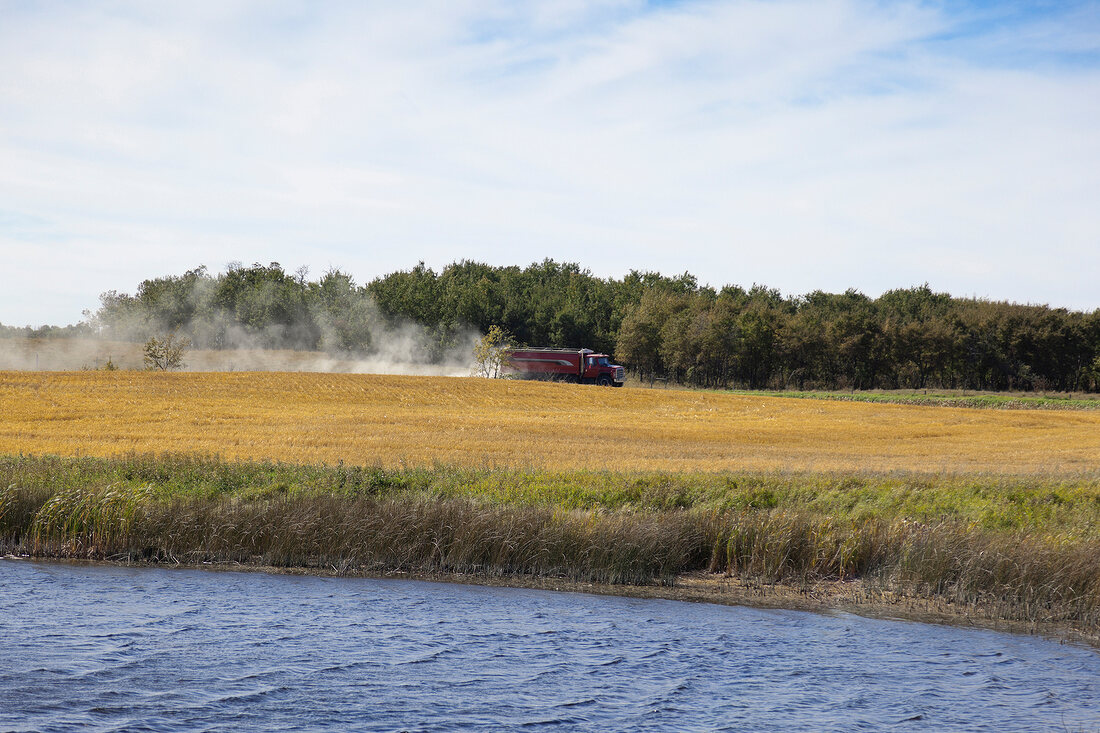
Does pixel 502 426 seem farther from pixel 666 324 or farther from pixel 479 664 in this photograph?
pixel 666 324

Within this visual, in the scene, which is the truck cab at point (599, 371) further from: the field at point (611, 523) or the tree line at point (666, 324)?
the field at point (611, 523)

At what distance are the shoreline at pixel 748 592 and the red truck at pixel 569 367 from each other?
80.0 m

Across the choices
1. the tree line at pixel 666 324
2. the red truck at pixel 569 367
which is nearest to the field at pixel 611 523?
the red truck at pixel 569 367

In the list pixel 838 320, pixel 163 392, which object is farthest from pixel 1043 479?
pixel 838 320

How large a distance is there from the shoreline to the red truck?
80.0m

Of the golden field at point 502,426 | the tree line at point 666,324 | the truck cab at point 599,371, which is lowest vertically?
the golden field at point 502,426

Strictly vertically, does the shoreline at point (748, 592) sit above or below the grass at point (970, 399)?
below

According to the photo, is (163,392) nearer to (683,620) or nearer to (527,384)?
(527,384)

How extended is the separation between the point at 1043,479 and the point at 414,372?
105 m

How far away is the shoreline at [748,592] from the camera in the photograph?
16578 millimetres

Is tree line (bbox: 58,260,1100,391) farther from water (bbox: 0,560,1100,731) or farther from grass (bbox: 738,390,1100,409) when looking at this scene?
water (bbox: 0,560,1100,731)

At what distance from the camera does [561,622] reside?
1560cm

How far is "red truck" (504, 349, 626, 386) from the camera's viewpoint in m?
98.9

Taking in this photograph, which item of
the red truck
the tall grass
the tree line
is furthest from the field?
the tree line
